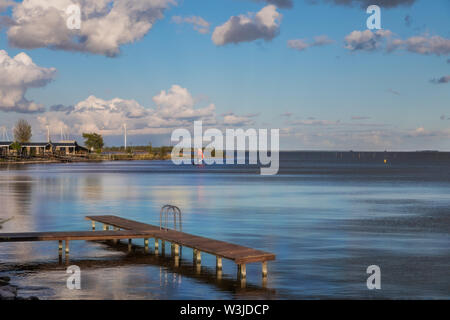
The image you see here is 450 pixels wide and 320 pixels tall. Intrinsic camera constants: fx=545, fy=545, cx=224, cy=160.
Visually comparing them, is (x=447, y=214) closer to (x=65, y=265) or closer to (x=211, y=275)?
(x=211, y=275)

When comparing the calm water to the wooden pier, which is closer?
the calm water

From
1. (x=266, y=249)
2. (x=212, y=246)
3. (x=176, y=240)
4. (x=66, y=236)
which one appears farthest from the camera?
(x=266, y=249)

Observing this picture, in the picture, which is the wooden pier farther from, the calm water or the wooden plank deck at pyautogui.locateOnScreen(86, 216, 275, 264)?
the calm water

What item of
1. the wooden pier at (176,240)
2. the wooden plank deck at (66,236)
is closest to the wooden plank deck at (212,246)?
the wooden pier at (176,240)

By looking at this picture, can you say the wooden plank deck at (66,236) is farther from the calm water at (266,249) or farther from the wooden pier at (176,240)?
the calm water at (266,249)

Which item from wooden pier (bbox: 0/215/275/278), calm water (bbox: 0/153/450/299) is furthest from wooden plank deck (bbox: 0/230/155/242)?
calm water (bbox: 0/153/450/299)

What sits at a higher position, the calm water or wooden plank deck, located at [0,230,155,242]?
wooden plank deck, located at [0,230,155,242]

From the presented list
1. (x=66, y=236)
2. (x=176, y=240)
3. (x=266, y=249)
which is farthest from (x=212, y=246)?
(x=66, y=236)

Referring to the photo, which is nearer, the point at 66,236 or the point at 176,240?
the point at 176,240

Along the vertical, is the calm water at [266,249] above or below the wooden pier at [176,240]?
below

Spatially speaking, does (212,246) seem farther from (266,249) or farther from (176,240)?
(266,249)

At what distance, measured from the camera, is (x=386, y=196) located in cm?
5159

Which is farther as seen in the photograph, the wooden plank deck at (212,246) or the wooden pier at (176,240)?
the wooden pier at (176,240)

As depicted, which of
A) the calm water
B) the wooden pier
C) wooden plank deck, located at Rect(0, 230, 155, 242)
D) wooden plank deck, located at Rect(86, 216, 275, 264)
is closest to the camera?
the calm water
